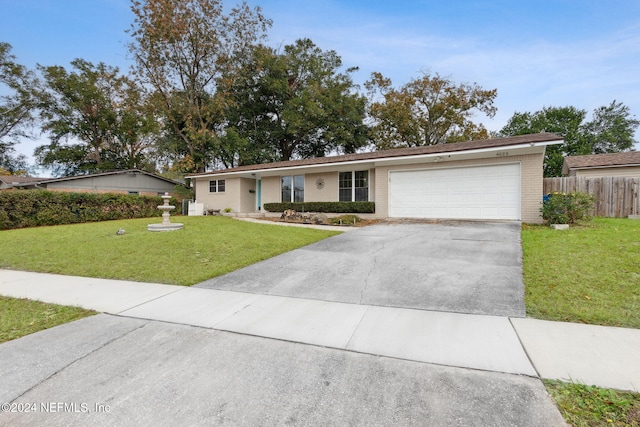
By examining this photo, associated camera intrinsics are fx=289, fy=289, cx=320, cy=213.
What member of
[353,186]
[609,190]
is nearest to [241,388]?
[353,186]

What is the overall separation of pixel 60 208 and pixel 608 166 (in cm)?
2756

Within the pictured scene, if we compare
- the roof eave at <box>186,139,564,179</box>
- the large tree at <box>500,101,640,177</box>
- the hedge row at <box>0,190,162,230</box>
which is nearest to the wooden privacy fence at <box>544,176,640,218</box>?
the roof eave at <box>186,139,564,179</box>

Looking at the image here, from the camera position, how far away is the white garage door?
37.2ft

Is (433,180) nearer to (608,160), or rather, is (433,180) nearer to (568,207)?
(568,207)

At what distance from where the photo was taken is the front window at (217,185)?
19.5 meters

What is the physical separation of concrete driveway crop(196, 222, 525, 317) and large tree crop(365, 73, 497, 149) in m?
18.9

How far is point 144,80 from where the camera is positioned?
22672mm

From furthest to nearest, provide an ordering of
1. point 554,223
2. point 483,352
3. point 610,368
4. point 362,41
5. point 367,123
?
point 367,123
point 362,41
point 554,223
point 483,352
point 610,368

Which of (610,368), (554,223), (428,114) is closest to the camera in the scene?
(610,368)

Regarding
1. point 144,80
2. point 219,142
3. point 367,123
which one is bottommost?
point 219,142

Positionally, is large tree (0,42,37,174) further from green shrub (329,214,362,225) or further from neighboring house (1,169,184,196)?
green shrub (329,214,362,225)

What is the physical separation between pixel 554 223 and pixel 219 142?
873 inches

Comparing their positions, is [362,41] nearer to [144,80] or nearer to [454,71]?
[454,71]

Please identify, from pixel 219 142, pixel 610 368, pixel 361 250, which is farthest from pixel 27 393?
pixel 219 142
